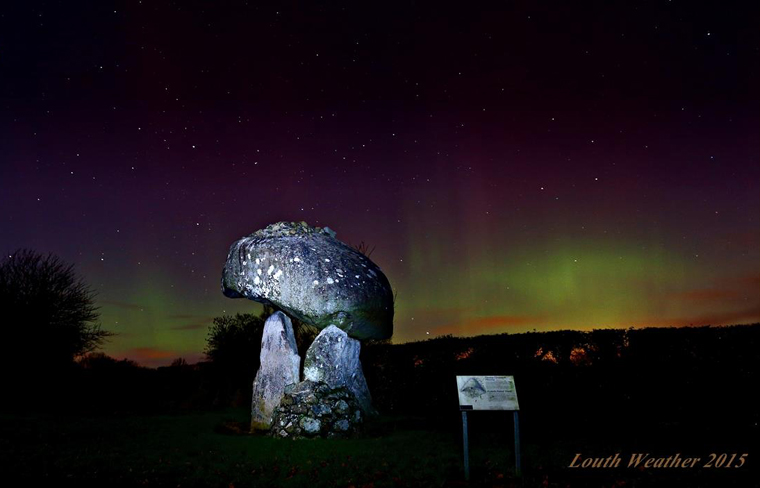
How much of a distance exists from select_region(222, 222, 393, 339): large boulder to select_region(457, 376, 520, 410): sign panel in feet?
21.3

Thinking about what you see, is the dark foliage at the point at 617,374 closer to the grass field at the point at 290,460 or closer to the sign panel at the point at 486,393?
the grass field at the point at 290,460

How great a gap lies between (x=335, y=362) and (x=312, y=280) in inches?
91.3

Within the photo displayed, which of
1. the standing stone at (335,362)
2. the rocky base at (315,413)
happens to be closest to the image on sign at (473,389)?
the rocky base at (315,413)

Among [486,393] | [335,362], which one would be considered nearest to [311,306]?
[335,362]

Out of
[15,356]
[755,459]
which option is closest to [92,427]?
[15,356]

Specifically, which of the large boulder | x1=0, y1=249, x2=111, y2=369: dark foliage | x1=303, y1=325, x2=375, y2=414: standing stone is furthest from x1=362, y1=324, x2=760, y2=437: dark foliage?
x1=0, y1=249, x2=111, y2=369: dark foliage

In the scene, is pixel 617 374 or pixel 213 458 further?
pixel 617 374

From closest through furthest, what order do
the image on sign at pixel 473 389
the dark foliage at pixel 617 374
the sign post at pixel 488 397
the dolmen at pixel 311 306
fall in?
the sign post at pixel 488 397 < the image on sign at pixel 473 389 < the dark foliage at pixel 617 374 < the dolmen at pixel 311 306

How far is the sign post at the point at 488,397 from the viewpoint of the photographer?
9.98m

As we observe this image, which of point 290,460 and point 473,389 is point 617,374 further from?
point 290,460

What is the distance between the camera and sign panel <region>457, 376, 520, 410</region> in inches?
396

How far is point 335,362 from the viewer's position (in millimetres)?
16328

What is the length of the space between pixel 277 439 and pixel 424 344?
644 centimetres

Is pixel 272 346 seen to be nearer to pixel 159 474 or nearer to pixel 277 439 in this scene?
pixel 277 439
